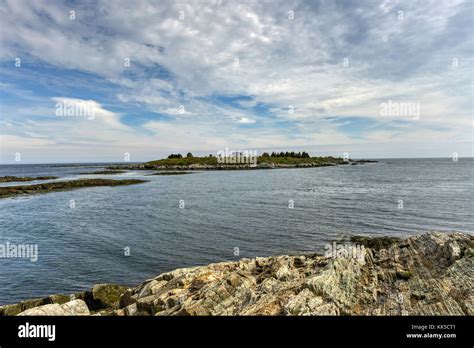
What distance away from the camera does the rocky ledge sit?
11.5m

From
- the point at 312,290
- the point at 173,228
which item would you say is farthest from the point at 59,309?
the point at 173,228

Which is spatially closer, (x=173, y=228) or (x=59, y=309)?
(x=59, y=309)

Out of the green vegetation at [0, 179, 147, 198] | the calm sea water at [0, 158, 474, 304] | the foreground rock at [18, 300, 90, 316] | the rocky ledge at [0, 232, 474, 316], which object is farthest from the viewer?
the green vegetation at [0, 179, 147, 198]

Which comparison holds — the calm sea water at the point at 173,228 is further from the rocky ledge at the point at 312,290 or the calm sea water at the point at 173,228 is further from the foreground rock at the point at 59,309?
the foreground rock at the point at 59,309

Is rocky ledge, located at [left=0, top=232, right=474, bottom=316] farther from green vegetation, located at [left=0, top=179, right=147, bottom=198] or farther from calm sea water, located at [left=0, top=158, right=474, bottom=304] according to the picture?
green vegetation, located at [left=0, top=179, right=147, bottom=198]

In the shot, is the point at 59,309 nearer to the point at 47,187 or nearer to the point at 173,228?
the point at 173,228

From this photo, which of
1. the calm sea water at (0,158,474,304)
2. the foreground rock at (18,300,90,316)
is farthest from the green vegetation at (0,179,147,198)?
the foreground rock at (18,300,90,316)

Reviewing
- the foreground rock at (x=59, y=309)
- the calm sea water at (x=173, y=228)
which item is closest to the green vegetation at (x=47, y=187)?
the calm sea water at (x=173, y=228)

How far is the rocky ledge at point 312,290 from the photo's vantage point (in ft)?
37.9

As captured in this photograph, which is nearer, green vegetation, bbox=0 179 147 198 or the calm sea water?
the calm sea water

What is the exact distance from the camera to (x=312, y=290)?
1244cm

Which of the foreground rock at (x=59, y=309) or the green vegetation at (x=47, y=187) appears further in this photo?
the green vegetation at (x=47, y=187)

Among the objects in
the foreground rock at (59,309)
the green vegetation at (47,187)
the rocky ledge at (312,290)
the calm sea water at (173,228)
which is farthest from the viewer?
the green vegetation at (47,187)
